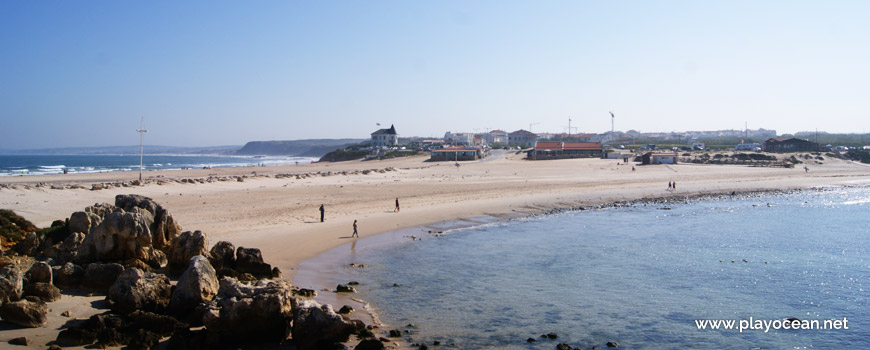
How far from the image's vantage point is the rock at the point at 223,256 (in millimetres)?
13053

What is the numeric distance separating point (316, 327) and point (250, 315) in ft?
3.85

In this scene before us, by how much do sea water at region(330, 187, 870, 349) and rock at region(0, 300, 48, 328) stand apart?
236 inches

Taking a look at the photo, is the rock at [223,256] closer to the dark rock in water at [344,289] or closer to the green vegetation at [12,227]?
the dark rock in water at [344,289]

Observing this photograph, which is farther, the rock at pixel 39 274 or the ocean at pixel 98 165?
the ocean at pixel 98 165

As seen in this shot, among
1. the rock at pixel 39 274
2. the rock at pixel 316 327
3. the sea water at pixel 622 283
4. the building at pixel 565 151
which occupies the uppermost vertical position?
the building at pixel 565 151

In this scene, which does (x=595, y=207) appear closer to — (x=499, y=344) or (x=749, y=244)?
(x=749, y=244)

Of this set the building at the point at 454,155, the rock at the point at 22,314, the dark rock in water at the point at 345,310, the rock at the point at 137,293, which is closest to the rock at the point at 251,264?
the rock at the point at 137,293

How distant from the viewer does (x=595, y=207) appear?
30250 mm

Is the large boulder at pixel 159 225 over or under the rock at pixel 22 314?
over

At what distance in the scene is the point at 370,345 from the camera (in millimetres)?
9211

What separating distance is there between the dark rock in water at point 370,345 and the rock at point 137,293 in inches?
160

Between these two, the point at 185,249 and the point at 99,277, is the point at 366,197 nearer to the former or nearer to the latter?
the point at 185,249

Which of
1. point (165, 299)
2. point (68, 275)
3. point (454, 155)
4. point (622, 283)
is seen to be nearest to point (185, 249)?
point (68, 275)

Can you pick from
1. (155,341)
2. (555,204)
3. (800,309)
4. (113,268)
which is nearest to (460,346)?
(155,341)
